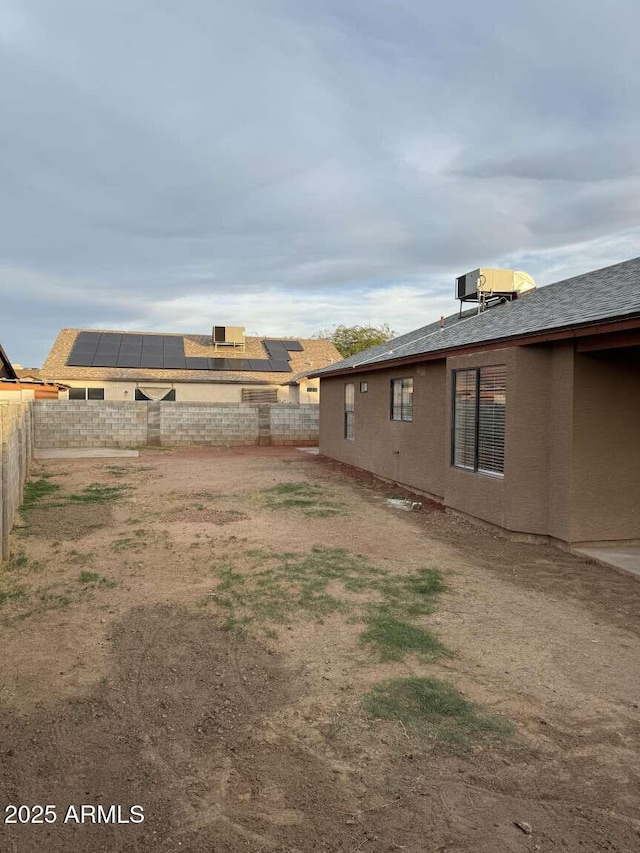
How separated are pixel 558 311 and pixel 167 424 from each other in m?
16.7

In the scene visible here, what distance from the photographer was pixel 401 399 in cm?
1323

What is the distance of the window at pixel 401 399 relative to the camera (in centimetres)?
1273

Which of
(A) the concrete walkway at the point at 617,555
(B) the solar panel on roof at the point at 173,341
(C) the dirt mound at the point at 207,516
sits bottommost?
(A) the concrete walkway at the point at 617,555

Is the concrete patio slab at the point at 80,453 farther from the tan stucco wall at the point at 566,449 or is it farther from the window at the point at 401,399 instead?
the tan stucco wall at the point at 566,449

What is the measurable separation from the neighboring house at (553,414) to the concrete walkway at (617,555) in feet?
0.49

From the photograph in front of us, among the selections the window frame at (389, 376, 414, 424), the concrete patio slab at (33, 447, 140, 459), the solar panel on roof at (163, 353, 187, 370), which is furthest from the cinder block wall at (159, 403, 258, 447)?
the window frame at (389, 376, 414, 424)

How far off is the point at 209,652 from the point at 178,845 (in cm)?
207

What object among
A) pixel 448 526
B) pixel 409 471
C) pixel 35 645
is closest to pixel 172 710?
pixel 35 645

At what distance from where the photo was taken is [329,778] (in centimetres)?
311

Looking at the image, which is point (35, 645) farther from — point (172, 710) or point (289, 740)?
point (289, 740)

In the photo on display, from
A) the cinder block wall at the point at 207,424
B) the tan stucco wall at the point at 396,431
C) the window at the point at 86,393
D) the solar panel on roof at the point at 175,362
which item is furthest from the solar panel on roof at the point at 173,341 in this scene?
the tan stucco wall at the point at 396,431

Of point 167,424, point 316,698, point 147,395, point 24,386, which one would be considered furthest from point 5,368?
point 316,698

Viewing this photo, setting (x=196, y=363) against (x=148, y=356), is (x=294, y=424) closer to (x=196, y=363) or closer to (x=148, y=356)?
(x=196, y=363)

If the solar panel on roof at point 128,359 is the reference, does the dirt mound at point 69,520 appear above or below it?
below
